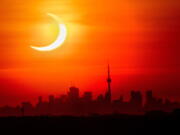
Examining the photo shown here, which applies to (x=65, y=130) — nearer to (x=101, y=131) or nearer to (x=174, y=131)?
(x=101, y=131)

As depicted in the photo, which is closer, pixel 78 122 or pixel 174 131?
pixel 174 131

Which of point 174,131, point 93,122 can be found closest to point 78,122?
point 93,122

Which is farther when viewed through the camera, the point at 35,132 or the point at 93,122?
the point at 93,122

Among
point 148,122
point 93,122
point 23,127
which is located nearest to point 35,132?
point 23,127

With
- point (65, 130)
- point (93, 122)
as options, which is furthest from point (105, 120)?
point (65, 130)

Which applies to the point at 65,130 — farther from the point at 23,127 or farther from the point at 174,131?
the point at 174,131
